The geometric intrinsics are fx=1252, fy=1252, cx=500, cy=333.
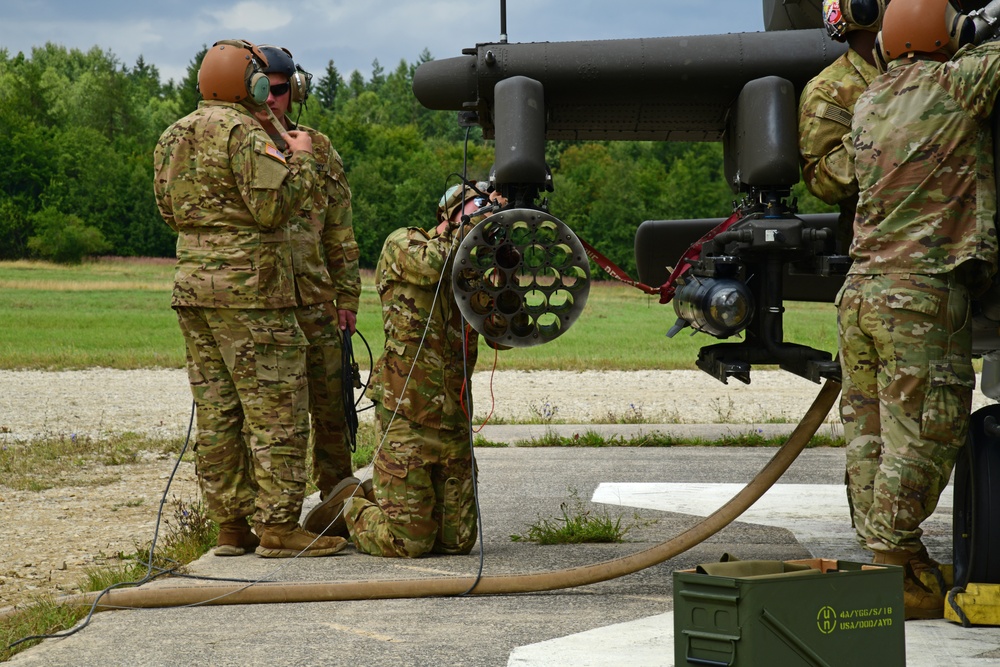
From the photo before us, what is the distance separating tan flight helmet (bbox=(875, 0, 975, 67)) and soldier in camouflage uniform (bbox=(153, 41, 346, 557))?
8.84 ft

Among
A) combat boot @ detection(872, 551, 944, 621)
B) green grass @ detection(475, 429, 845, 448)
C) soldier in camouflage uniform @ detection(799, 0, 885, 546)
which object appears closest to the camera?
combat boot @ detection(872, 551, 944, 621)

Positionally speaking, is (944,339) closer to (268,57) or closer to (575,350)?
(268,57)

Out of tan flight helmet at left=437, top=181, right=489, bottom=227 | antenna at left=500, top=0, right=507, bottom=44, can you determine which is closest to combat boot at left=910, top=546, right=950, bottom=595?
tan flight helmet at left=437, top=181, right=489, bottom=227

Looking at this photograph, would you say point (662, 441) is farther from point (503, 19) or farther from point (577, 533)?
point (503, 19)

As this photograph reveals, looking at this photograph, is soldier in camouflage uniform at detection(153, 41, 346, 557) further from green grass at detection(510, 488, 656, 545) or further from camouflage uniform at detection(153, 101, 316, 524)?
green grass at detection(510, 488, 656, 545)

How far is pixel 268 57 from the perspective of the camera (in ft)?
20.9

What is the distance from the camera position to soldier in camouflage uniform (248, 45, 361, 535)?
6234mm

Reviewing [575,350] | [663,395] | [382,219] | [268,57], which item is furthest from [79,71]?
[268,57]

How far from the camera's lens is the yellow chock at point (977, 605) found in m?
4.39

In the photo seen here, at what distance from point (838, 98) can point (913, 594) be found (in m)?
1.92

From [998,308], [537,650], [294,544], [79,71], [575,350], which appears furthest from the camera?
[79,71]

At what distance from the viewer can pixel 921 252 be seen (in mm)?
4426

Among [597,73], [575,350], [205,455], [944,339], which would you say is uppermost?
[597,73]

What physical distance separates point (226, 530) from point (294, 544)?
0.38 meters
